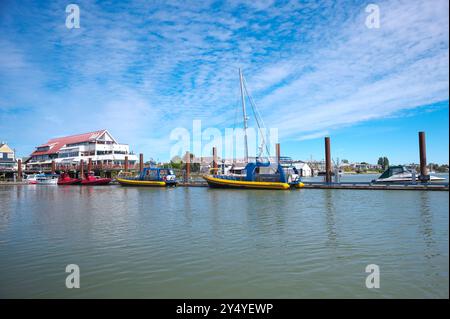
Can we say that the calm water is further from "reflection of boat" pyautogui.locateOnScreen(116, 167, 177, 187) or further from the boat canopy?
"reflection of boat" pyautogui.locateOnScreen(116, 167, 177, 187)

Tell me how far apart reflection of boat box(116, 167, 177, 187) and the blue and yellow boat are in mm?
11280

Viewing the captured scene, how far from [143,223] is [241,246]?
7362mm

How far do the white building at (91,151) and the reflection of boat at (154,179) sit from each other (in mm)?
26243

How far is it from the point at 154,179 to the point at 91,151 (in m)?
38.9

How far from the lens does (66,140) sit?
337 ft

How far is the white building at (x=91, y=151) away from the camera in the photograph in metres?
86.9

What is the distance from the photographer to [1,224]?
17797 millimetres

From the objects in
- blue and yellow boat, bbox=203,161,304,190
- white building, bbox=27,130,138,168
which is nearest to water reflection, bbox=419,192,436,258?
blue and yellow boat, bbox=203,161,304,190
